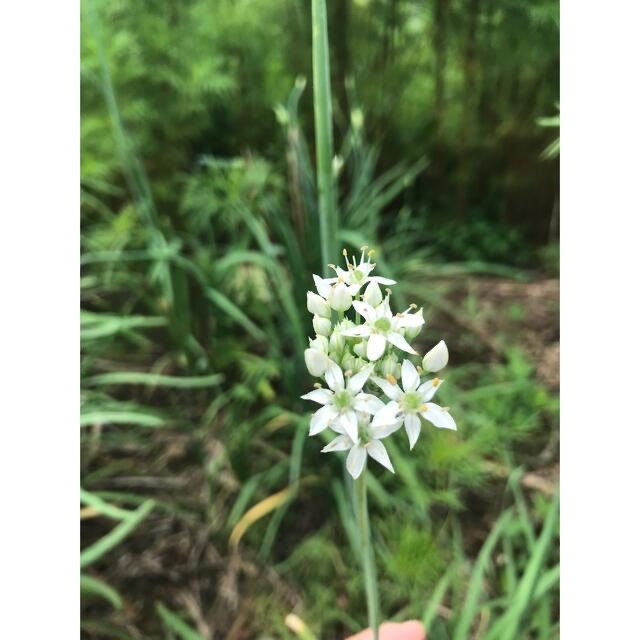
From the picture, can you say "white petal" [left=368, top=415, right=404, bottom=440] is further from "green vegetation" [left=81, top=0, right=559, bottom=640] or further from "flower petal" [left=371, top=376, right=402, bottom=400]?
"green vegetation" [left=81, top=0, right=559, bottom=640]

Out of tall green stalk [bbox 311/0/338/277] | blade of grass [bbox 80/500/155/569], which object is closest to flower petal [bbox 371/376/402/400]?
tall green stalk [bbox 311/0/338/277]

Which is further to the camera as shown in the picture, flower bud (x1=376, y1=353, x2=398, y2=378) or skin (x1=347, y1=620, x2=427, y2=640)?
skin (x1=347, y1=620, x2=427, y2=640)

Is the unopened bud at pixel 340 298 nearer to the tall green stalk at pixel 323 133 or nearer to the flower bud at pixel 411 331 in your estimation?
the flower bud at pixel 411 331

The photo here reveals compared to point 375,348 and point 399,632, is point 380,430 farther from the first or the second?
point 399,632

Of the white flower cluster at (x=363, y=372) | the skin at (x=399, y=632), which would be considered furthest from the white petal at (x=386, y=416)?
the skin at (x=399, y=632)

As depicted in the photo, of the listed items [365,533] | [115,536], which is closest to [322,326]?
[365,533]

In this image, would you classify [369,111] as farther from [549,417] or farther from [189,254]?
[549,417]

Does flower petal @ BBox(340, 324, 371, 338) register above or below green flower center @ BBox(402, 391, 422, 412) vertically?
above
